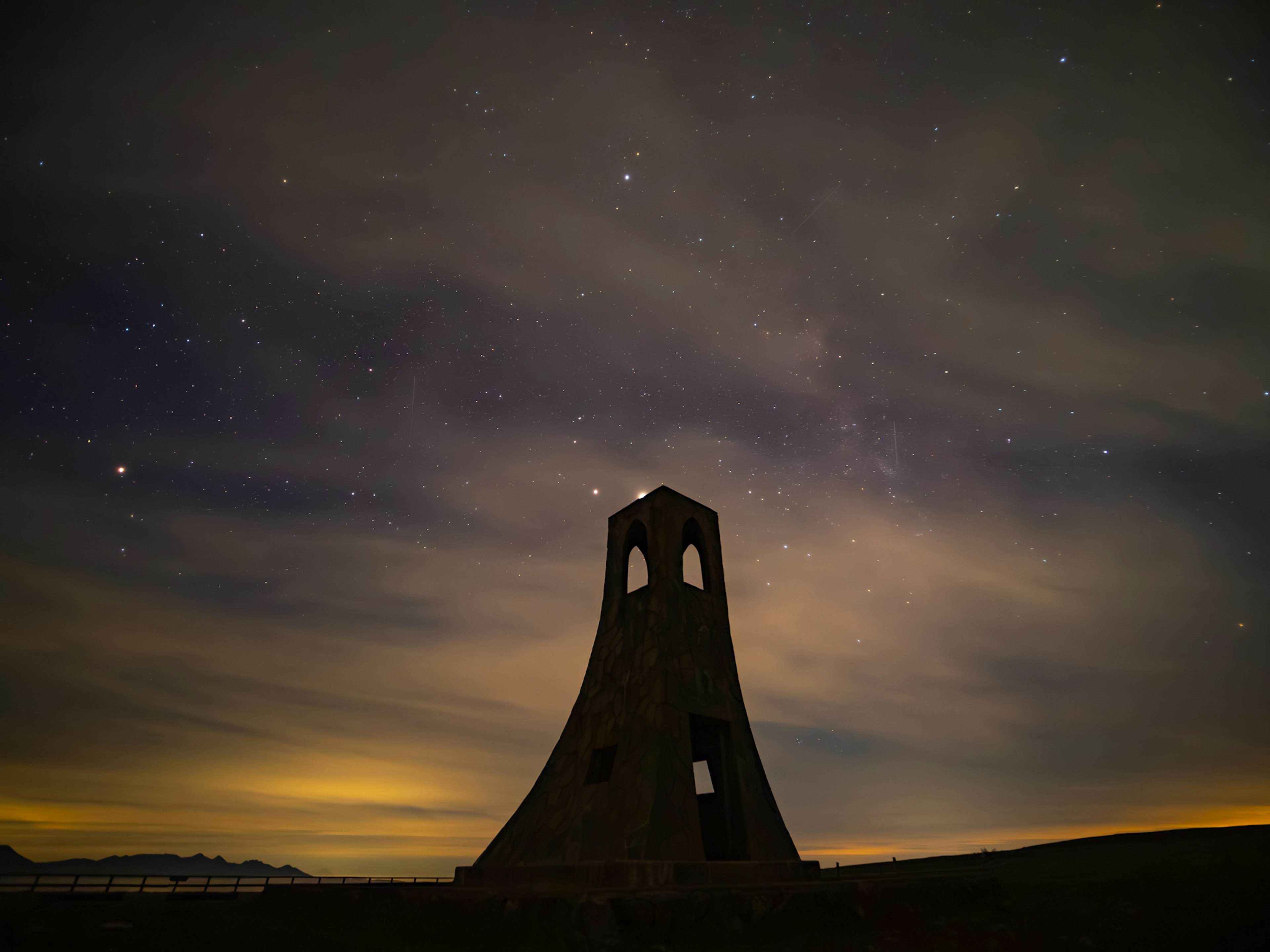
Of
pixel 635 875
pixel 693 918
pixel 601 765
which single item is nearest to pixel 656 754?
pixel 601 765

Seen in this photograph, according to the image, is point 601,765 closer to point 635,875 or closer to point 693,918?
point 635,875

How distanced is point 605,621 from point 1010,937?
11.5 meters

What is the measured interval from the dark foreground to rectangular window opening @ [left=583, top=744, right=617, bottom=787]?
4811mm

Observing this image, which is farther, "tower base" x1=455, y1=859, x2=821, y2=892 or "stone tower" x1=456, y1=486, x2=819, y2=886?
"stone tower" x1=456, y1=486, x2=819, y2=886

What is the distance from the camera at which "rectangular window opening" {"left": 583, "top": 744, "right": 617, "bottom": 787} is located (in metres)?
16.7

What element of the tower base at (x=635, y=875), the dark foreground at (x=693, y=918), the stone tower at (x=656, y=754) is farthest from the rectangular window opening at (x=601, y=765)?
the dark foreground at (x=693, y=918)

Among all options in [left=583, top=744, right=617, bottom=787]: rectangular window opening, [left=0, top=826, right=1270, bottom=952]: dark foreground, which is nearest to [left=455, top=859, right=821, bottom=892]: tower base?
[left=0, top=826, right=1270, bottom=952]: dark foreground

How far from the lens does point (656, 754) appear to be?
1523cm

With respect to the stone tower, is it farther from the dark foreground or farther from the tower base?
the dark foreground

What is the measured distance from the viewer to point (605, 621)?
1944cm

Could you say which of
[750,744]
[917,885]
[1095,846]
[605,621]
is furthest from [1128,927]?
[605,621]

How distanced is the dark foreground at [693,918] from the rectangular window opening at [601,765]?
15.8ft

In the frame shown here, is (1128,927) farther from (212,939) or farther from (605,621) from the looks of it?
(212,939)

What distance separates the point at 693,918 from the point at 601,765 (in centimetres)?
636
